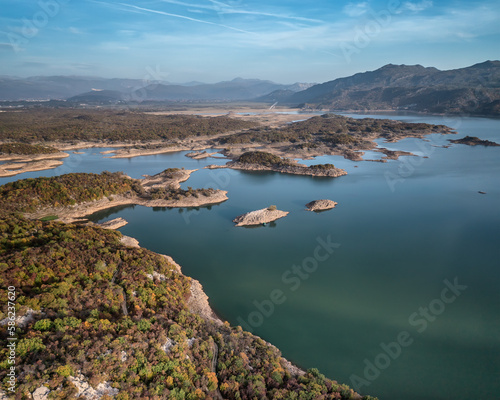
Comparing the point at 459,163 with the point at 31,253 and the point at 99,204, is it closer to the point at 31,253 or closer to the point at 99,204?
the point at 99,204

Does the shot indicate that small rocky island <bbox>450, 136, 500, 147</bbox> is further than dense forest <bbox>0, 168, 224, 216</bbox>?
Yes

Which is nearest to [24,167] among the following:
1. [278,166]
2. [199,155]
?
[199,155]

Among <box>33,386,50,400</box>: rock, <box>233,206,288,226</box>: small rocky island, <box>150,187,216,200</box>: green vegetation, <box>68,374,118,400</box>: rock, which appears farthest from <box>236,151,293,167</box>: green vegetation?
<box>33,386,50,400</box>: rock

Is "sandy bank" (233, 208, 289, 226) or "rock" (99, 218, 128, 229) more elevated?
"sandy bank" (233, 208, 289, 226)

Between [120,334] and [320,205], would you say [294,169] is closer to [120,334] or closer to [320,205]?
[320,205]

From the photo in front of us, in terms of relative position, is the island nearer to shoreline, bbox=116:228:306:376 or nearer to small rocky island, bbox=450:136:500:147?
shoreline, bbox=116:228:306:376

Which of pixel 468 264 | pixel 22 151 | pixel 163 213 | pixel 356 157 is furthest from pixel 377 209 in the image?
pixel 22 151
